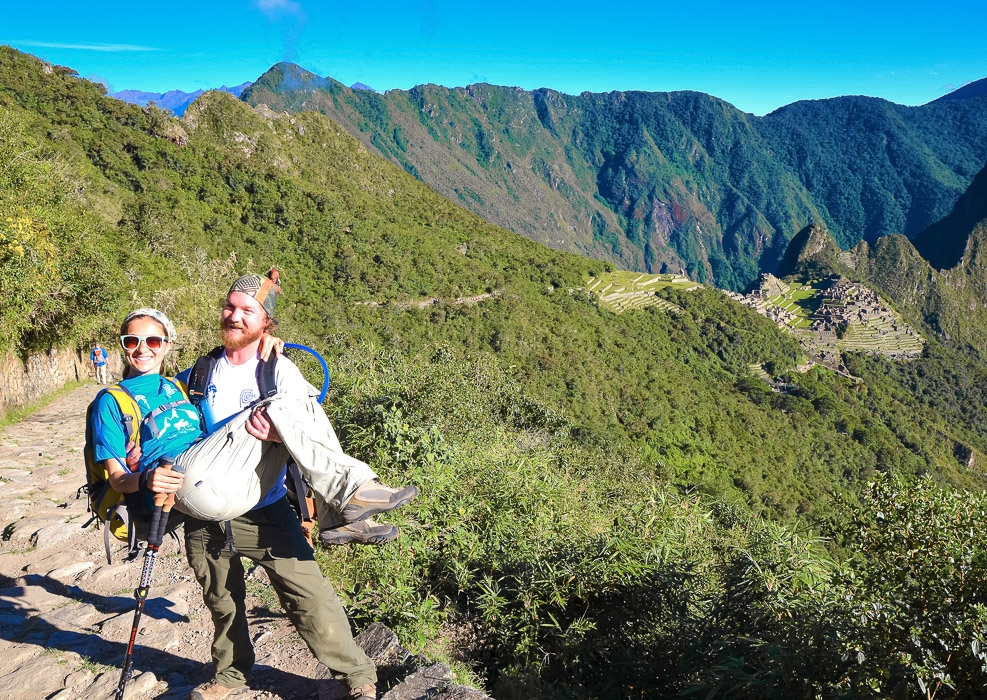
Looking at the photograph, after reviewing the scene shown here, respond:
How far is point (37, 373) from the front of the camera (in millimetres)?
8805

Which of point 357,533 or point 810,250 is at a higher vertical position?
point 810,250

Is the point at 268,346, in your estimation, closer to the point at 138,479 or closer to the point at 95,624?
the point at 138,479

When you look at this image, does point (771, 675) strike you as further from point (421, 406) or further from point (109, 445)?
point (421, 406)

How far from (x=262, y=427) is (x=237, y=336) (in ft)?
1.39

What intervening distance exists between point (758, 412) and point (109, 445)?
51.2 meters

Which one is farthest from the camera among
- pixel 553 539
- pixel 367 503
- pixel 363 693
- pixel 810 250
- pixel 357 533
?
pixel 810 250

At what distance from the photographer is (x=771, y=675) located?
2.25 meters

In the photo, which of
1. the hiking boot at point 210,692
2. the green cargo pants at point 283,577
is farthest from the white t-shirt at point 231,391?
the hiking boot at point 210,692

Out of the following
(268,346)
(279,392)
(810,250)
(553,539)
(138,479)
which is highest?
(810,250)

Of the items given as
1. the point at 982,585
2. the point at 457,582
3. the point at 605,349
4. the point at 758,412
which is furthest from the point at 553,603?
the point at 758,412

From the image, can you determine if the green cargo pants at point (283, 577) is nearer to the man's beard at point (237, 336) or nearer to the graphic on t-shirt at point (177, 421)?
the graphic on t-shirt at point (177, 421)

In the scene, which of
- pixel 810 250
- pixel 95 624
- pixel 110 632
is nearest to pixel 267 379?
pixel 110 632

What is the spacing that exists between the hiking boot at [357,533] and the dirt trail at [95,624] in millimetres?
986

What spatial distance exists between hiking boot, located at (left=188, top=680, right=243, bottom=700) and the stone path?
115 mm
